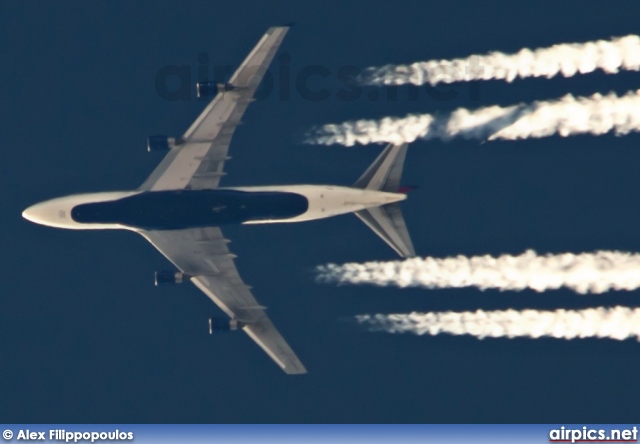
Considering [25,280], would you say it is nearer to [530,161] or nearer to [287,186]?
[287,186]

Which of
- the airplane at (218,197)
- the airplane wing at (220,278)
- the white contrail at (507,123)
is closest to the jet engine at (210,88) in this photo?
the airplane at (218,197)

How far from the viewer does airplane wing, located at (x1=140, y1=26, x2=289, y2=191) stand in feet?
181

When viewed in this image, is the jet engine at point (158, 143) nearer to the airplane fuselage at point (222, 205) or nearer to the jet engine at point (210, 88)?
the airplane fuselage at point (222, 205)

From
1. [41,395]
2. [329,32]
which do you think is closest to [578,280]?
[329,32]

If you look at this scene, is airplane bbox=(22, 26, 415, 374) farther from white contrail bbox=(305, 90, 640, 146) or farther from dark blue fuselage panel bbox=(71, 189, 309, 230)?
white contrail bbox=(305, 90, 640, 146)

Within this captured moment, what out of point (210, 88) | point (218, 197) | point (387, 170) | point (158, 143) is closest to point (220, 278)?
point (218, 197)

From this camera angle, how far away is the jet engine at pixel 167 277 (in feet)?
183

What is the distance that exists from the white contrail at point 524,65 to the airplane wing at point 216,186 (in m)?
6.14

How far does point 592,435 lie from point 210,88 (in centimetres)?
2369

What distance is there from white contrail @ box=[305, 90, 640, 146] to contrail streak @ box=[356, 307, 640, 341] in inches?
314

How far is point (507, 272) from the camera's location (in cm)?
5572

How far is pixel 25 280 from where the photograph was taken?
59500 millimetres

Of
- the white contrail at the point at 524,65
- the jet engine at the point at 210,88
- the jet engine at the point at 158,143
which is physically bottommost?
the jet engine at the point at 158,143

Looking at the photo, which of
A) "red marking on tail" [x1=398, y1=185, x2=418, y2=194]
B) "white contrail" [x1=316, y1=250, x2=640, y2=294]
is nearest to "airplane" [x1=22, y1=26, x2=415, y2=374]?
"red marking on tail" [x1=398, y1=185, x2=418, y2=194]
